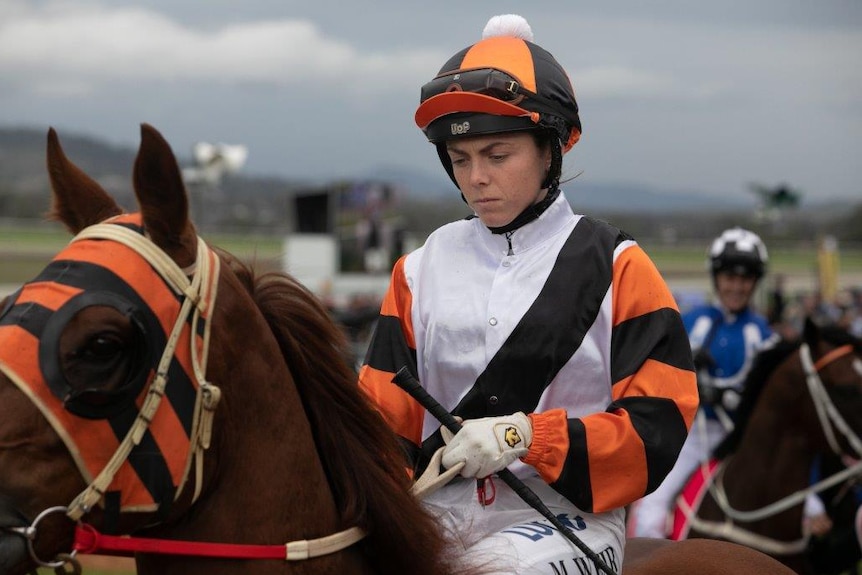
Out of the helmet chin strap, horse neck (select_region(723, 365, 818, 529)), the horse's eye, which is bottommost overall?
horse neck (select_region(723, 365, 818, 529))

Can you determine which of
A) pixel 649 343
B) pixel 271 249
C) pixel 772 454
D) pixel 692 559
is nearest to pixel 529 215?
pixel 649 343

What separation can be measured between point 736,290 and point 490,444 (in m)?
5.70

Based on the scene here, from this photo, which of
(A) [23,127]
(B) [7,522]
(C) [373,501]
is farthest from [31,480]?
(A) [23,127]

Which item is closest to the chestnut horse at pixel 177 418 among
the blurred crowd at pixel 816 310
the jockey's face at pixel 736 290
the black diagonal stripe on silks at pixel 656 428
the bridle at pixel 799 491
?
the black diagonal stripe on silks at pixel 656 428

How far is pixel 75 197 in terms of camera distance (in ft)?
7.49

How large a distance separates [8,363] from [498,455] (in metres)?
1.08

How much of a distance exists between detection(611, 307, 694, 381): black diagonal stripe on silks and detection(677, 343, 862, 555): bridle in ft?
13.7

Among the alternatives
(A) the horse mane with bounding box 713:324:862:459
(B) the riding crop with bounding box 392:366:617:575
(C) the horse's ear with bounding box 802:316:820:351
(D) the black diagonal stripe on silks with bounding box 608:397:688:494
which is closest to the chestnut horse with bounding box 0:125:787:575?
(B) the riding crop with bounding box 392:366:617:575

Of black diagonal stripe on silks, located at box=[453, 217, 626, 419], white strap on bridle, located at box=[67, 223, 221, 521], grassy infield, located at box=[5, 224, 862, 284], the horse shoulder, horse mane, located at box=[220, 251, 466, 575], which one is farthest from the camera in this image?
grassy infield, located at box=[5, 224, 862, 284]

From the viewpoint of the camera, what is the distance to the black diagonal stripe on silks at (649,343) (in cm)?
260

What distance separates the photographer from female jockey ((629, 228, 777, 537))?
7320 millimetres

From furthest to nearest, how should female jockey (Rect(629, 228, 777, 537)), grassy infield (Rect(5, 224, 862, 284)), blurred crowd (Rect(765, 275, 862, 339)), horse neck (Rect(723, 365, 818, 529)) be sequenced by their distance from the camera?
grassy infield (Rect(5, 224, 862, 284)), blurred crowd (Rect(765, 275, 862, 339)), female jockey (Rect(629, 228, 777, 537)), horse neck (Rect(723, 365, 818, 529))

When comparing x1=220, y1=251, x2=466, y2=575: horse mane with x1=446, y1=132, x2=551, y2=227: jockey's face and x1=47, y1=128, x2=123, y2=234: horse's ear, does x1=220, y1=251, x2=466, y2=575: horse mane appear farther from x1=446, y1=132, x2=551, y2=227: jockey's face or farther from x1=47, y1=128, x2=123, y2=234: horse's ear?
x1=446, y1=132, x2=551, y2=227: jockey's face

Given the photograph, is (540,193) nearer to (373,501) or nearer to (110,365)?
(373,501)
